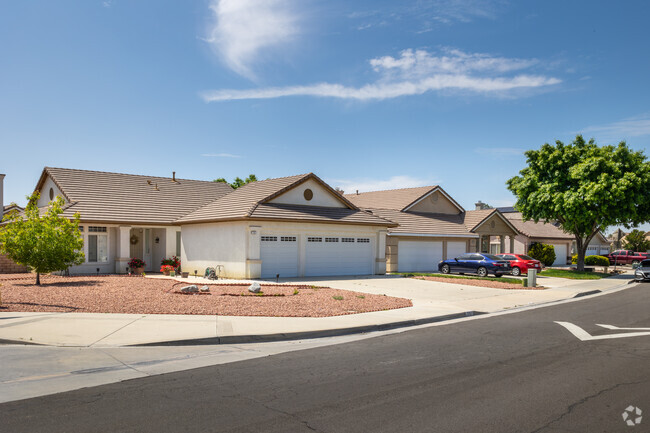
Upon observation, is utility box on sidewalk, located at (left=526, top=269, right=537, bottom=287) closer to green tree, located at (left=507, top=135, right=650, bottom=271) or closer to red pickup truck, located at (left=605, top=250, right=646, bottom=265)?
green tree, located at (left=507, top=135, right=650, bottom=271)

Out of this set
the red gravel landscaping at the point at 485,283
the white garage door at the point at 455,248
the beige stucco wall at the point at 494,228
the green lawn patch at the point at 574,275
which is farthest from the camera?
the beige stucco wall at the point at 494,228

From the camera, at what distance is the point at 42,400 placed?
649 centimetres

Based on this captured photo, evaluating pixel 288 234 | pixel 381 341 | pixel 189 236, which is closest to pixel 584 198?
pixel 288 234

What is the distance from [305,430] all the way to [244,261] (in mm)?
18172

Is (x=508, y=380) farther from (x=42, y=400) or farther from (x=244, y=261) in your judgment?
(x=244, y=261)

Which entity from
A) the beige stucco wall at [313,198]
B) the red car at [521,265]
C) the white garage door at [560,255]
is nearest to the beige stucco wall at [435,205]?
the red car at [521,265]

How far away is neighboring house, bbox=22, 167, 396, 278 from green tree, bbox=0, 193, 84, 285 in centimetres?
541

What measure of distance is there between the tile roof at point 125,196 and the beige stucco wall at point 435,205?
50.5 feet

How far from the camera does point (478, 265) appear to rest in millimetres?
30391

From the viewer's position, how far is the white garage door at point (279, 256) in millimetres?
24203

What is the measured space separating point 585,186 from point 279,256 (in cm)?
2116

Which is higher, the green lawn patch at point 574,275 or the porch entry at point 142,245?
the porch entry at point 142,245

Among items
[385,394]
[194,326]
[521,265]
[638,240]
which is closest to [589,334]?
[385,394]

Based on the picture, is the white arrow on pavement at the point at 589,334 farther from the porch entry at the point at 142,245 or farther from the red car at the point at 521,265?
the porch entry at the point at 142,245
